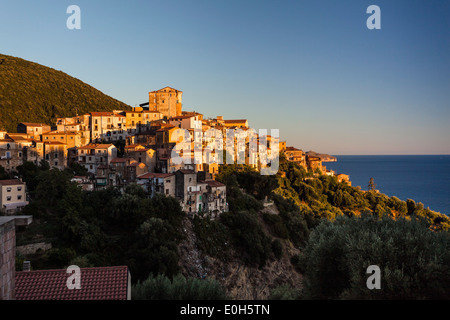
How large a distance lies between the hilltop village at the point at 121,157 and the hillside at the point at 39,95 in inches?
1058

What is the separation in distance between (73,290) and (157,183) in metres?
25.5

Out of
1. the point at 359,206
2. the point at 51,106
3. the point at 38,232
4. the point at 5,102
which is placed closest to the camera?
the point at 38,232

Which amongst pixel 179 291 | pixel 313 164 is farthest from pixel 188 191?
pixel 313 164

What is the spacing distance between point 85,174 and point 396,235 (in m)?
39.5

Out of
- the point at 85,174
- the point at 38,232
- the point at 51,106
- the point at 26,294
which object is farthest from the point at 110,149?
the point at 51,106

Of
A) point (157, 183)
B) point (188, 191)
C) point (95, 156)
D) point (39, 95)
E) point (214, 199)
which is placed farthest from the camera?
point (39, 95)

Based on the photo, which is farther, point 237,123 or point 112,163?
point 237,123

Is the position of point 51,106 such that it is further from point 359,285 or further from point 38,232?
point 359,285

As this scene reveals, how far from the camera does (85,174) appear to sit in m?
44.2

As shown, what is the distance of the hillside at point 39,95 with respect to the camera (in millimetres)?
79688

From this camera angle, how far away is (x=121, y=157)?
49656mm

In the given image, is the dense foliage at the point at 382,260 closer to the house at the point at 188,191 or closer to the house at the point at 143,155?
the house at the point at 188,191

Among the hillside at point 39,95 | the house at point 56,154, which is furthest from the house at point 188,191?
the hillside at point 39,95

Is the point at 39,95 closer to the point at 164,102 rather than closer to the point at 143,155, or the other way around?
the point at 164,102
